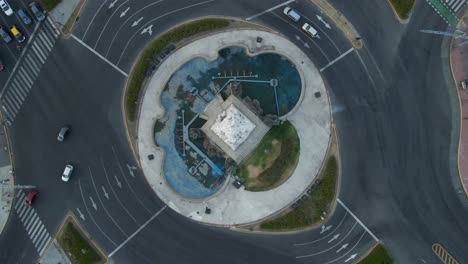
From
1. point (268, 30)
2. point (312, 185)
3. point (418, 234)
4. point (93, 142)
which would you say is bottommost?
point (418, 234)

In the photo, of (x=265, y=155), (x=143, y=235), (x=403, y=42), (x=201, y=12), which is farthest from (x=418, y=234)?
(x=201, y=12)

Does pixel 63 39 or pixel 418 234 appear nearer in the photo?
pixel 418 234

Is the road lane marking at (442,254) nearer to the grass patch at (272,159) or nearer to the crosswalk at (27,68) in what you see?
the grass patch at (272,159)

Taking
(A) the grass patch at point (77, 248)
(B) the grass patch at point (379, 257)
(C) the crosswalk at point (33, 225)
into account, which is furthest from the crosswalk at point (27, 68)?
(B) the grass patch at point (379, 257)

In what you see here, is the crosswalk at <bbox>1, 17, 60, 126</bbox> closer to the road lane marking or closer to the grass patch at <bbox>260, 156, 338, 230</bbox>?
the grass patch at <bbox>260, 156, 338, 230</bbox>

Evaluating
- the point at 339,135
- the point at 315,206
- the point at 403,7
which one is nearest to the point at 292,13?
the point at 403,7

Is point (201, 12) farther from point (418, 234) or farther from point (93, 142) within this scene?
point (418, 234)
